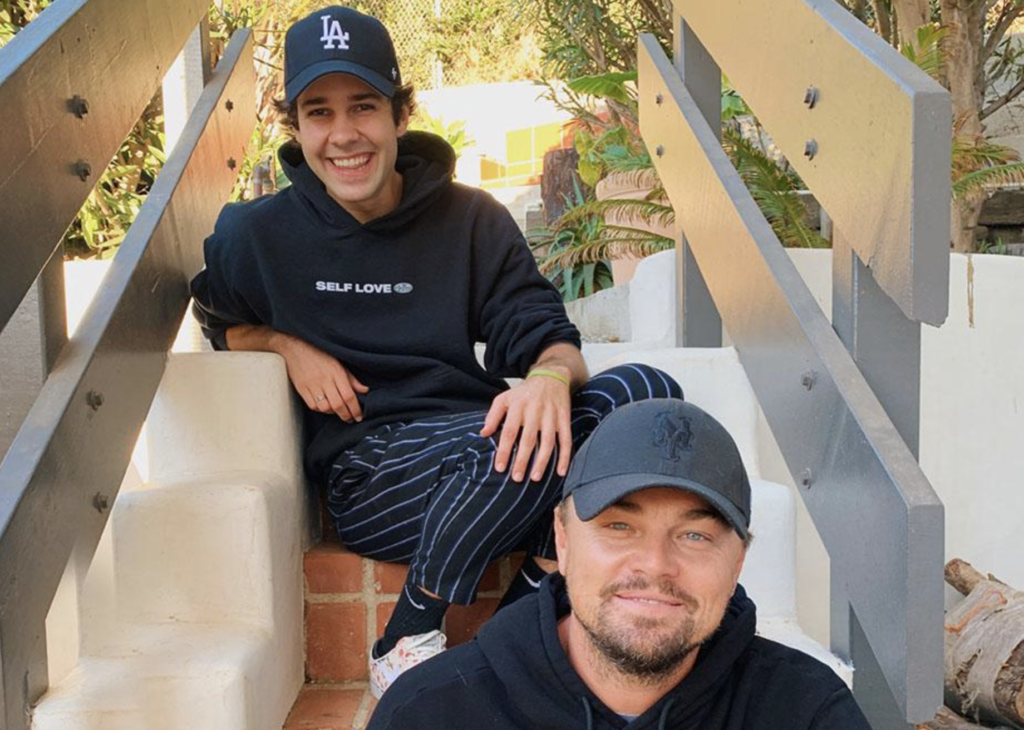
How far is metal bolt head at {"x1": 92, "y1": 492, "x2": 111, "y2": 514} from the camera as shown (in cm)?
194

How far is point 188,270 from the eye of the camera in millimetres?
2588

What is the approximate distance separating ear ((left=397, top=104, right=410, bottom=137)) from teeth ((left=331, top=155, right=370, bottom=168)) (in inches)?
7.1

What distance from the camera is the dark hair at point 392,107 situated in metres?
2.52

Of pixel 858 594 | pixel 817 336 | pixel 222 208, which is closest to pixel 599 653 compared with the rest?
pixel 858 594

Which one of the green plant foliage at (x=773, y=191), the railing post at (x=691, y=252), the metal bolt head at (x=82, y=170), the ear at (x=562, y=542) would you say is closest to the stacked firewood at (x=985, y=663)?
the railing post at (x=691, y=252)

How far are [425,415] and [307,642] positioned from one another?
1.58 feet

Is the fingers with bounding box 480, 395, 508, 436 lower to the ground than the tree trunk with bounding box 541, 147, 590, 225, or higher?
lower

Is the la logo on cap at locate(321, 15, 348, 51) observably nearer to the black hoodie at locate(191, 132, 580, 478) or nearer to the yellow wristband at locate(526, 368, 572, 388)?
the black hoodie at locate(191, 132, 580, 478)

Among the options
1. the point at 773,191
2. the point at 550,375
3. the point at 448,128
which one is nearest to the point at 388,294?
the point at 550,375

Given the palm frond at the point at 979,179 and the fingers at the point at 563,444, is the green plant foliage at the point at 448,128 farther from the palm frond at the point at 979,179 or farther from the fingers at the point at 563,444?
the fingers at the point at 563,444

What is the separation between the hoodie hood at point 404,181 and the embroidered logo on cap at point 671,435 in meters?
1.09

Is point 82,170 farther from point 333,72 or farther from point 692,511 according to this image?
point 692,511

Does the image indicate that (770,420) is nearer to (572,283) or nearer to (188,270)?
(188,270)

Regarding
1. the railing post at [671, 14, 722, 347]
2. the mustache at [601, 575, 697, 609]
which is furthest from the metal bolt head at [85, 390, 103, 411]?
the railing post at [671, 14, 722, 347]
